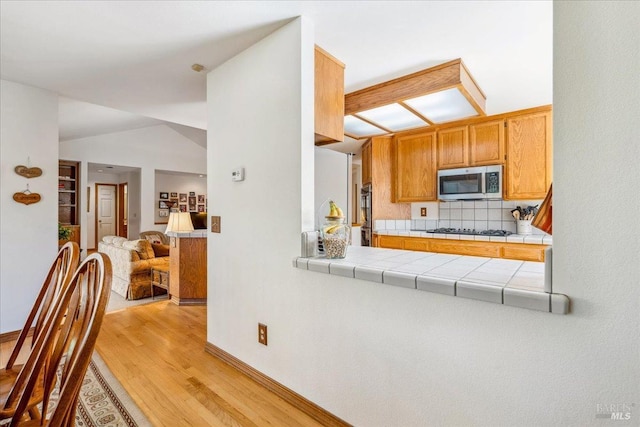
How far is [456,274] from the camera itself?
4.02 feet

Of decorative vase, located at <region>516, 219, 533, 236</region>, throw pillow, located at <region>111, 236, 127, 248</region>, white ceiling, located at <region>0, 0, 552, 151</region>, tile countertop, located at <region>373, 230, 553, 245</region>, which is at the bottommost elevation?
throw pillow, located at <region>111, 236, 127, 248</region>

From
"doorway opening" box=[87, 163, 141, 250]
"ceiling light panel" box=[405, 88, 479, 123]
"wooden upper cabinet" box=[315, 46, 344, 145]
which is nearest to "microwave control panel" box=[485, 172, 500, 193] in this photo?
"ceiling light panel" box=[405, 88, 479, 123]

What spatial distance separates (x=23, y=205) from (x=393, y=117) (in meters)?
3.37

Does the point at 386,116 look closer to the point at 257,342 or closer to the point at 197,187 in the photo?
the point at 257,342

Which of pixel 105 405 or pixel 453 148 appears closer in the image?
pixel 105 405

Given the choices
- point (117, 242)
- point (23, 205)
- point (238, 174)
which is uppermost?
point (238, 174)

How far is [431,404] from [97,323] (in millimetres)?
1204

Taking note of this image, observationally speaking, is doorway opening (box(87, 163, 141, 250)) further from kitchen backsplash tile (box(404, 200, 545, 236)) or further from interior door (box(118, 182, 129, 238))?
kitchen backsplash tile (box(404, 200, 545, 236))

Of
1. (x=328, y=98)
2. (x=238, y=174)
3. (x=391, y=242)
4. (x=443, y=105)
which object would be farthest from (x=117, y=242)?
(x=443, y=105)

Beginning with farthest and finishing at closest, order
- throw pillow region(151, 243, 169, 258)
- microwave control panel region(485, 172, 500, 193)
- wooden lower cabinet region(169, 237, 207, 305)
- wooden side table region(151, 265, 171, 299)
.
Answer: throw pillow region(151, 243, 169, 258) → wooden side table region(151, 265, 171, 299) → wooden lower cabinet region(169, 237, 207, 305) → microwave control panel region(485, 172, 500, 193)

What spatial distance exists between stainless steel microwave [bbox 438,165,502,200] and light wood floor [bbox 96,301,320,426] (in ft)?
9.80

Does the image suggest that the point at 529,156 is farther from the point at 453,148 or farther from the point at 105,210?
the point at 105,210

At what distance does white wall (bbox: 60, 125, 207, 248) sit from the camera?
21.3 feet

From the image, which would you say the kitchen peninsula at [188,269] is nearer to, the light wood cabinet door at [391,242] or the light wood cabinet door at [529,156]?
the light wood cabinet door at [391,242]
